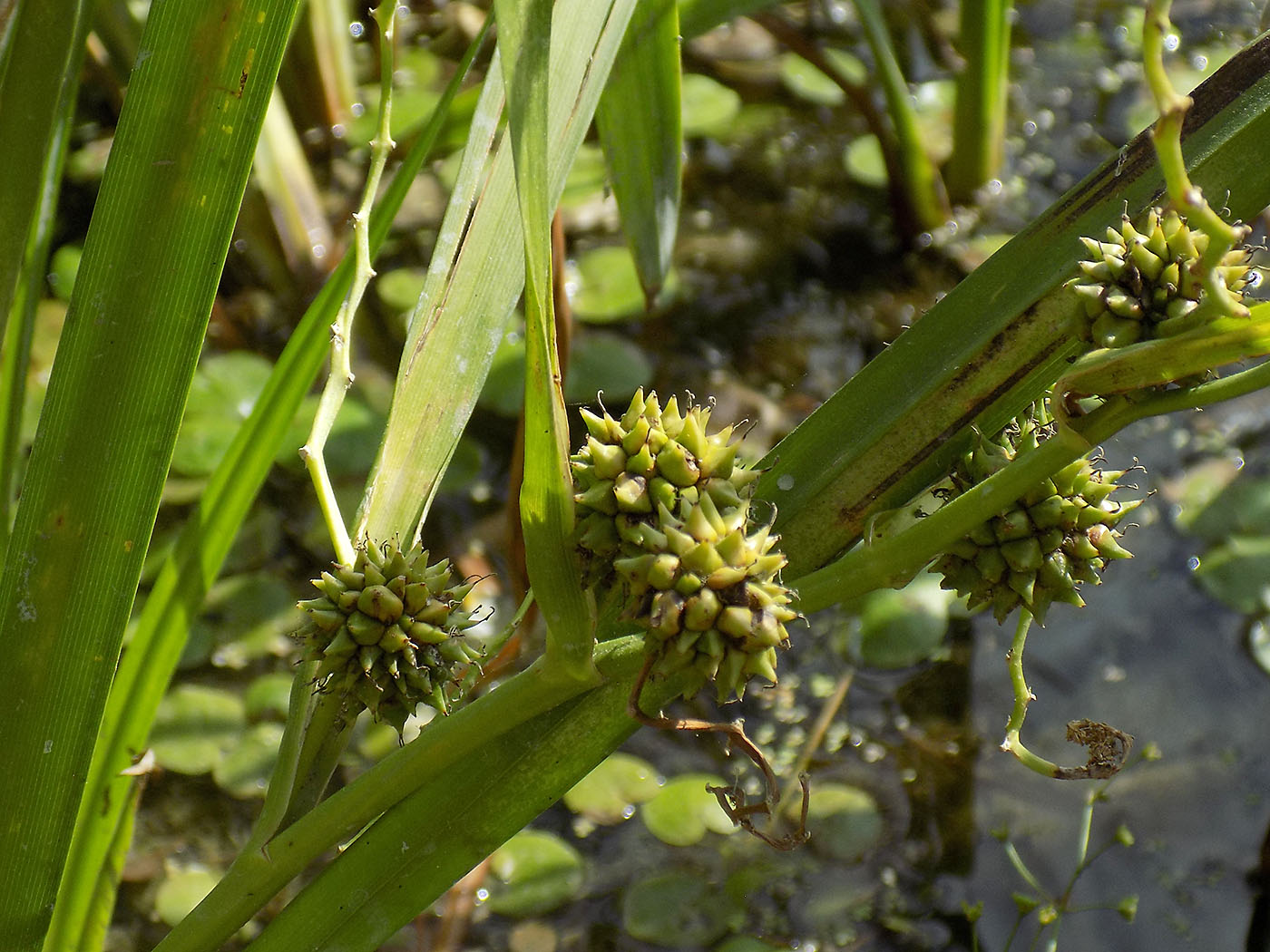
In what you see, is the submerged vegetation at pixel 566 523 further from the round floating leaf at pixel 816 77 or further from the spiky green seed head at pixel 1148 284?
the round floating leaf at pixel 816 77

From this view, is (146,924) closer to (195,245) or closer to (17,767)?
(17,767)

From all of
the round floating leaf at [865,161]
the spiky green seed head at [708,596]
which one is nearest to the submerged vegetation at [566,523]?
the spiky green seed head at [708,596]

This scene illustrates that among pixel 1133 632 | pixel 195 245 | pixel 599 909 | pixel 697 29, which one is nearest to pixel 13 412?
pixel 195 245

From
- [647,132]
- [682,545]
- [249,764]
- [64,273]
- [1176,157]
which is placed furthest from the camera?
[64,273]

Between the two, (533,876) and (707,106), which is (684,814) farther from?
(707,106)

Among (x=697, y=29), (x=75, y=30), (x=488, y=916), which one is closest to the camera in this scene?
(x=75, y=30)

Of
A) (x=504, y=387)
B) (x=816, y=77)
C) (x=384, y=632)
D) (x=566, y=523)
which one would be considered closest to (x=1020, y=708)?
(x=566, y=523)
